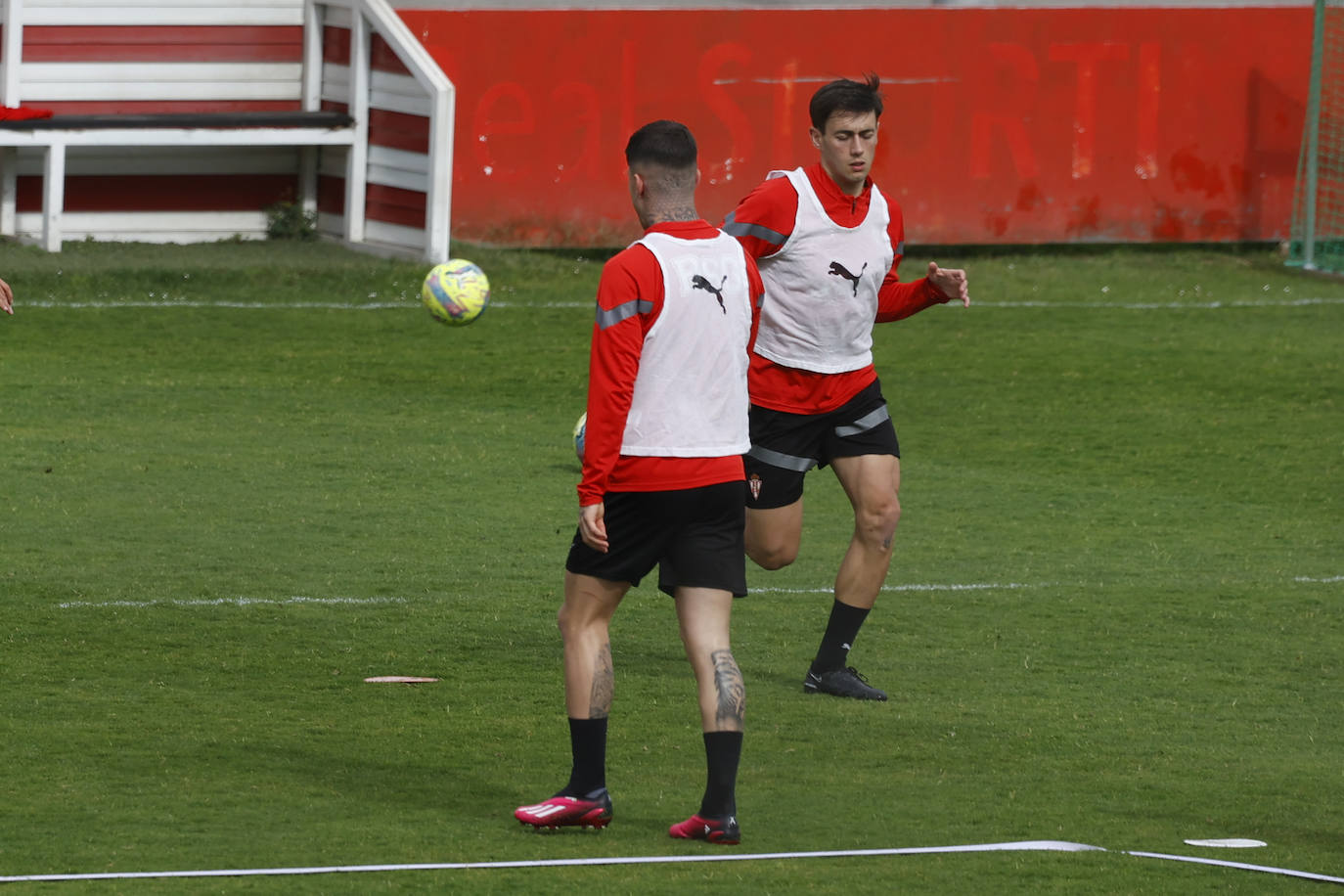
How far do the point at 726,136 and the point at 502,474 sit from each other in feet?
25.1

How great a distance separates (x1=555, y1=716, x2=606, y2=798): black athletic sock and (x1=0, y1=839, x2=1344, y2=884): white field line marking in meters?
0.28

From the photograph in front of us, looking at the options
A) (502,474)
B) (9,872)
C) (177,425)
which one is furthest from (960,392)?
(9,872)

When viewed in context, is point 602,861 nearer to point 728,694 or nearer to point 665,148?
point 728,694

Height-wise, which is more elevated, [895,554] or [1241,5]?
[1241,5]

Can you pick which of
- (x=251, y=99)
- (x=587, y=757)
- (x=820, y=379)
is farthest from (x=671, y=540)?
(x=251, y=99)

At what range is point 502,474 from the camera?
11359 millimetres

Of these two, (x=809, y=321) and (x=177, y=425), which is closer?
(x=809, y=321)

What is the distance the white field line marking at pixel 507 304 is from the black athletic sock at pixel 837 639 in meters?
8.78

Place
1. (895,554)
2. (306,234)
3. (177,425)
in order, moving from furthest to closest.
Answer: (306,234) → (177,425) → (895,554)

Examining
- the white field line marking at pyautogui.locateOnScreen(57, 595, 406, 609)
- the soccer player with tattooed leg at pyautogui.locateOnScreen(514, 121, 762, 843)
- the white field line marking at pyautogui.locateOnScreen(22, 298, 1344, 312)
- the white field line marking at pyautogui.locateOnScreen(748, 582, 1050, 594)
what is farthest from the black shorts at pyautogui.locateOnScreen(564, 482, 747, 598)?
the white field line marking at pyautogui.locateOnScreen(22, 298, 1344, 312)

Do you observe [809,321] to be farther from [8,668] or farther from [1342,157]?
[1342,157]

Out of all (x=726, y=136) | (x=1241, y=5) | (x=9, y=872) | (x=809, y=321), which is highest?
(x=1241, y=5)

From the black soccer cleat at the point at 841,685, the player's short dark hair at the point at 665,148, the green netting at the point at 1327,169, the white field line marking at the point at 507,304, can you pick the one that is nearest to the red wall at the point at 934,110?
the green netting at the point at 1327,169

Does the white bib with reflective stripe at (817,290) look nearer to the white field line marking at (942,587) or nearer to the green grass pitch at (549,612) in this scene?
the green grass pitch at (549,612)
